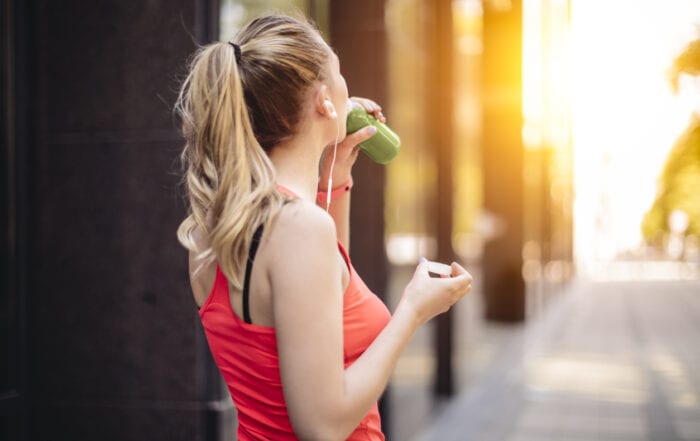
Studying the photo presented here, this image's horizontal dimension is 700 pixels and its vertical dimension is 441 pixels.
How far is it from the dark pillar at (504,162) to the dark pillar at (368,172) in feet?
28.9

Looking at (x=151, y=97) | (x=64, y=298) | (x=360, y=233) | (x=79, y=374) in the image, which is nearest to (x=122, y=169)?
(x=151, y=97)

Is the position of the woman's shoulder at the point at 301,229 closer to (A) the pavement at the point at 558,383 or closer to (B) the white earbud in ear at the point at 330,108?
(B) the white earbud in ear at the point at 330,108

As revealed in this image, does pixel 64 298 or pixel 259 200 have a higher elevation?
pixel 259 200

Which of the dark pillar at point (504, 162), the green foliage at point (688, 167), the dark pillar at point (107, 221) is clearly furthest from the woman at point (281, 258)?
the dark pillar at point (504, 162)

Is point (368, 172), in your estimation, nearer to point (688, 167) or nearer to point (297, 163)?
point (297, 163)

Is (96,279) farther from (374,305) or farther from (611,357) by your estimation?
(611,357)

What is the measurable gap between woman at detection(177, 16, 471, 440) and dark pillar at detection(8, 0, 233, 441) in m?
1.56

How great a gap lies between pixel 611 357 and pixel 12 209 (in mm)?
9183

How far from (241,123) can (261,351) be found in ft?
1.72

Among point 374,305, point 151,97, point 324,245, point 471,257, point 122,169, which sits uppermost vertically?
point 151,97

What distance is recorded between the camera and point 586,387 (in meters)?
8.75

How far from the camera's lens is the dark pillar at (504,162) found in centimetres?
1395

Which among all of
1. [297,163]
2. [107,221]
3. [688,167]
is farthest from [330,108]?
[688,167]

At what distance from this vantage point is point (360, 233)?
5.52 metres
